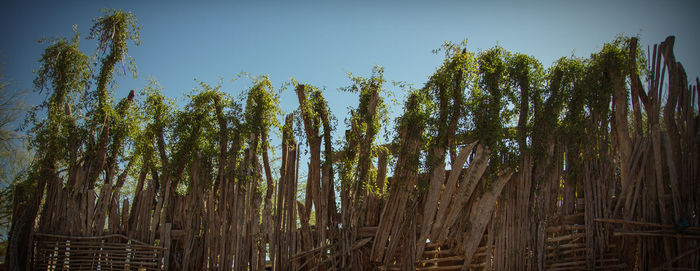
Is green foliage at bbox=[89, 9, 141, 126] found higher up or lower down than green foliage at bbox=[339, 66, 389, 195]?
higher up

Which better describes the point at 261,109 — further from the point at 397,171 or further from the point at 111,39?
the point at 111,39

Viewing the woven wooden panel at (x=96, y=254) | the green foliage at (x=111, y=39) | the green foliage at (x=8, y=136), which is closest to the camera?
the woven wooden panel at (x=96, y=254)

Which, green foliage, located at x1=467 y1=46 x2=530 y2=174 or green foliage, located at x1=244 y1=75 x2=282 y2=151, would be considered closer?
green foliage, located at x1=467 y1=46 x2=530 y2=174

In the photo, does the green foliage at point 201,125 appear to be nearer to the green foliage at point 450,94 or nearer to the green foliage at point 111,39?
the green foliage at point 111,39

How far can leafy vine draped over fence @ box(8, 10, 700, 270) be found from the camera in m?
4.43

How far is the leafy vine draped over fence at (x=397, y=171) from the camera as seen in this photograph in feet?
14.5

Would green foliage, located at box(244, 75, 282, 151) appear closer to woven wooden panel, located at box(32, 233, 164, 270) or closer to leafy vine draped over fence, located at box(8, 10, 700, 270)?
leafy vine draped over fence, located at box(8, 10, 700, 270)

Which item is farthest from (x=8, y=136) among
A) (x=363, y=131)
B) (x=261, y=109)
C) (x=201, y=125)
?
(x=363, y=131)

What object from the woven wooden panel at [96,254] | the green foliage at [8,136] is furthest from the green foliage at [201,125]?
the green foliage at [8,136]

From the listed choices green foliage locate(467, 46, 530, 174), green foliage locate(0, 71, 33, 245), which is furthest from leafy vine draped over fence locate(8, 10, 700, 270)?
green foliage locate(0, 71, 33, 245)

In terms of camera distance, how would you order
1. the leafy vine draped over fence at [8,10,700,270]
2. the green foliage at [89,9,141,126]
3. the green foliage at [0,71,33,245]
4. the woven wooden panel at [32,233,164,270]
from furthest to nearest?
the green foliage at [0,71,33,245]
the green foliage at [89,9,141,126]
the woven wooden panel at [32,233,164,270]
the leafy vine draped over fence at [8,10,700,270]

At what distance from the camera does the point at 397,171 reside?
5.18 m

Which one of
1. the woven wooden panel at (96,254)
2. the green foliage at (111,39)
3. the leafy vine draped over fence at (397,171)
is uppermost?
the green foliage at (111,39)

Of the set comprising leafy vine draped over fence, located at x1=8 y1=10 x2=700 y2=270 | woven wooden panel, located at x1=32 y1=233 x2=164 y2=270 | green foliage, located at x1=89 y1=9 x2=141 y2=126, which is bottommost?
woven wooden panel, located at x1=32 y1=233 x2=164 y2=270
